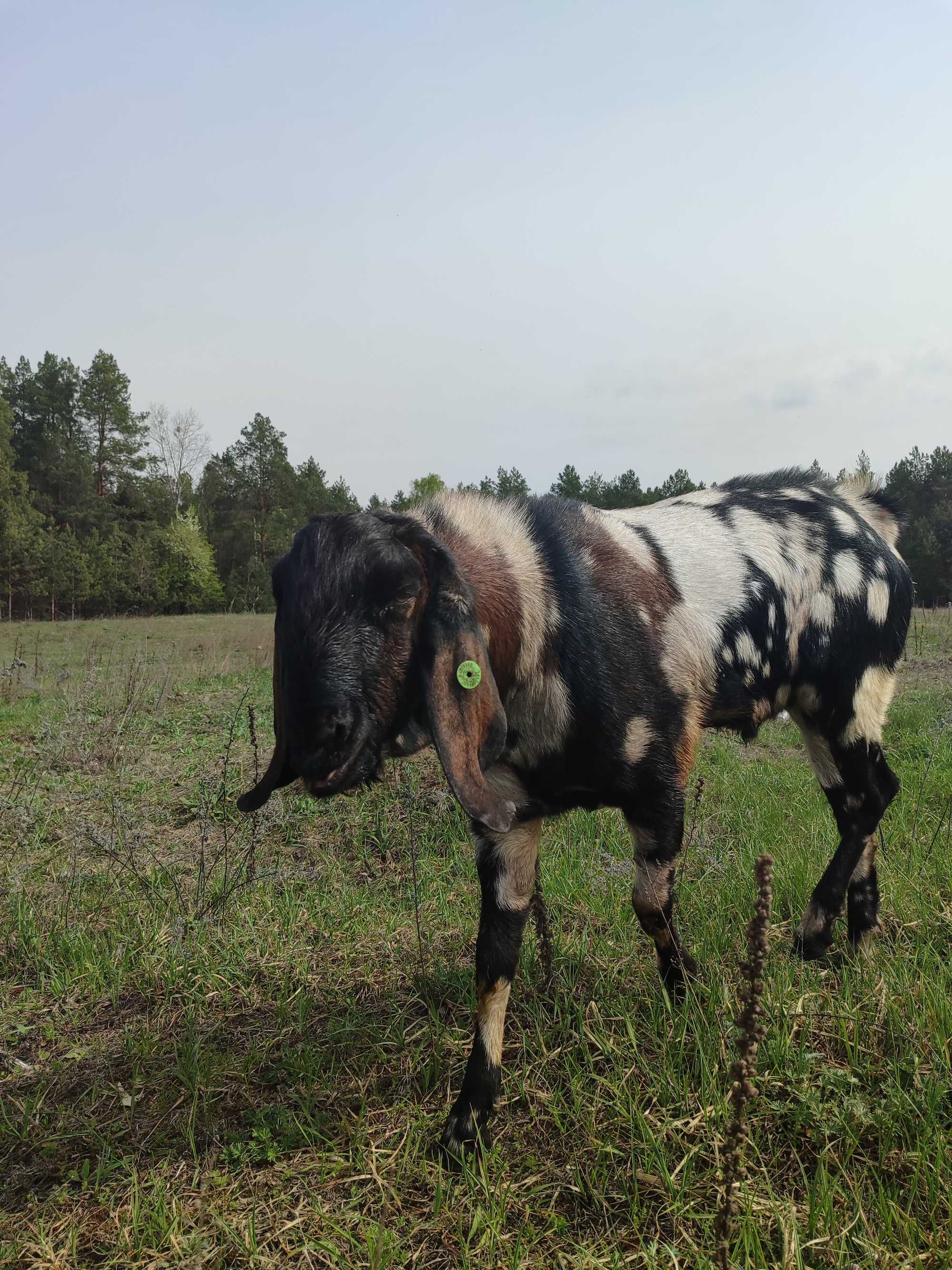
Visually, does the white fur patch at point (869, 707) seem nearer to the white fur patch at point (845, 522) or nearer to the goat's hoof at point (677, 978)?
the white fur patch at point (845, 522)

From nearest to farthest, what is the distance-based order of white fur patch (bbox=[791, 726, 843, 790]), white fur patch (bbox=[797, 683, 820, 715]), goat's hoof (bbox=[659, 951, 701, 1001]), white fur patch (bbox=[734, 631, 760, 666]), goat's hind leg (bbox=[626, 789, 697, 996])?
1. goat's hind leg (bbox=[626, 789, 697, 996])
2. goat's hoof (bbox=[659, 951, 701, 1001])
3. white fur patch (bbox=[734, 631, 760, 666])
4. white fur patch (bbox=[797, 683, 820, 715])
5. white fur patch (bbox=[791, 726, 843, 790])

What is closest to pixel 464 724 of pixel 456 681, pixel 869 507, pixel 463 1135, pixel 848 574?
pixel 456 681

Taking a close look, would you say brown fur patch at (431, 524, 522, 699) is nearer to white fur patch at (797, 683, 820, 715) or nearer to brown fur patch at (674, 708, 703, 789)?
brown fur patch at (674, 708, 703, 789)

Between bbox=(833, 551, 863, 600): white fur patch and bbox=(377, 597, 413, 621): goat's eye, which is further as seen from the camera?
bbox=(833, 551, 863, 600): white fur patch

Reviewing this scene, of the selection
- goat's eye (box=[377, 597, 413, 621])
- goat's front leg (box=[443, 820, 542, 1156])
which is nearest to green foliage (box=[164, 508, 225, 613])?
goat's front leg (box=[443, 820, 542, 1156])

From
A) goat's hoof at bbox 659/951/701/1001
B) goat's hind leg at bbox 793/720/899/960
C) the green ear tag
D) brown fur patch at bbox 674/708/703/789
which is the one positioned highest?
the green ear tag

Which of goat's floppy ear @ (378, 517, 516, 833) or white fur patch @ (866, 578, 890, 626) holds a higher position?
white fur patch @ (866, 578, 890, 626)

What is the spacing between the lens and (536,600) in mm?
2289

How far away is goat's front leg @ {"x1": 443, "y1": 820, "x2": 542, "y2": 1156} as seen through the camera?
7.22 feet

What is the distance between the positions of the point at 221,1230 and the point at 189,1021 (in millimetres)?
812

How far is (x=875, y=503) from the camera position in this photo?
359cm

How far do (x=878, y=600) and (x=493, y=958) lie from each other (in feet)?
7.16

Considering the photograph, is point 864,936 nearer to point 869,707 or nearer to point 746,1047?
point 869,707

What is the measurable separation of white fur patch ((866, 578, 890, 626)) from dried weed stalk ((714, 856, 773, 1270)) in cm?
231
